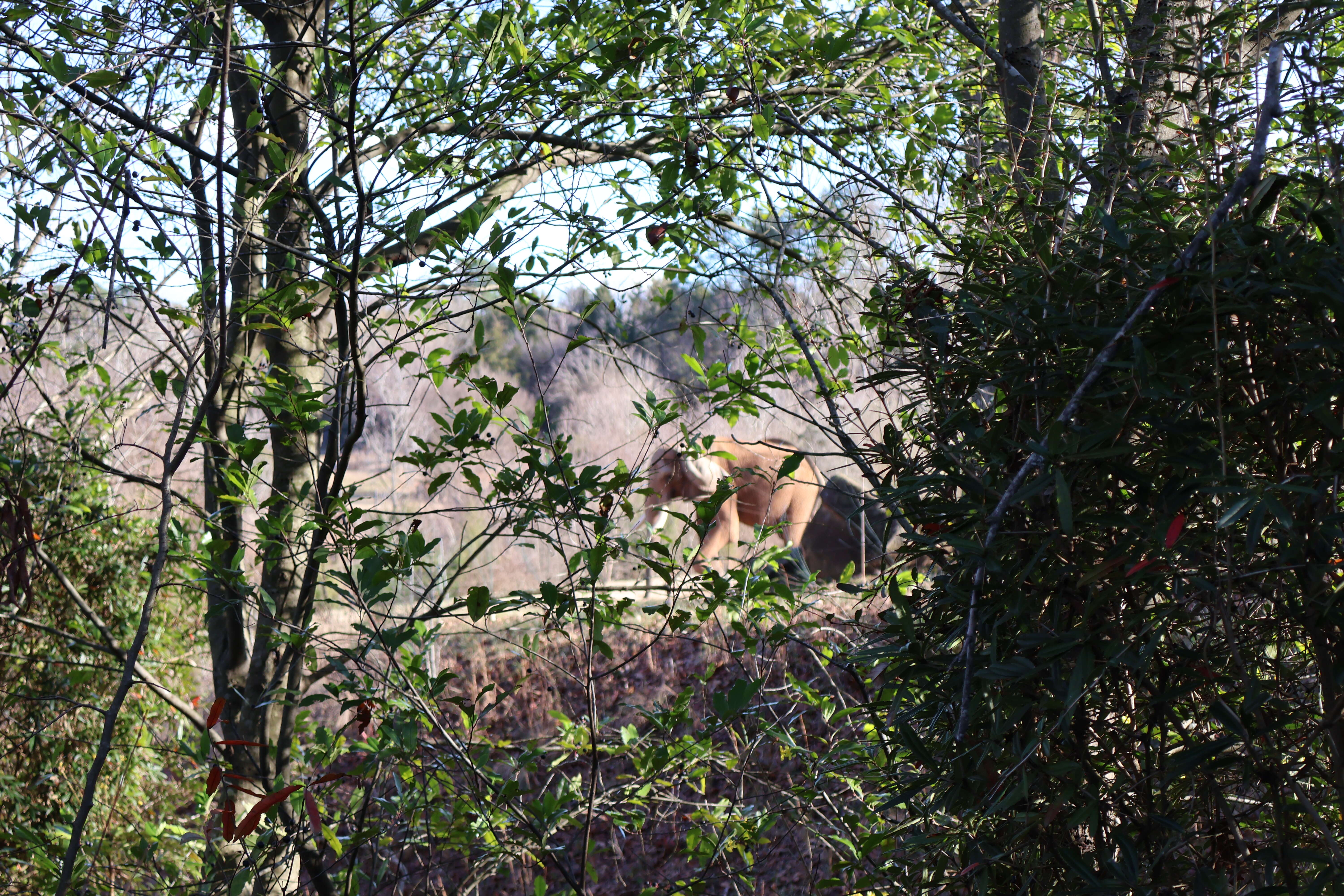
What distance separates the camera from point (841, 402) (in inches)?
111

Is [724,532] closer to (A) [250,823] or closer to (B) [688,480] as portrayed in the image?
(B) [688,480]

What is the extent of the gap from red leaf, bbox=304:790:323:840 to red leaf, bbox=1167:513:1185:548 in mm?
1777

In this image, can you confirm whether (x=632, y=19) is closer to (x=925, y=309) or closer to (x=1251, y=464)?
(x=925, y=309)

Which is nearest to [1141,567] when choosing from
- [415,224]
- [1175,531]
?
[1175,531]

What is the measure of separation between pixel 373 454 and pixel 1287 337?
19.5m

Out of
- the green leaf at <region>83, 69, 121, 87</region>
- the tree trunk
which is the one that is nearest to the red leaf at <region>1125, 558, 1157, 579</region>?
the tree trunk

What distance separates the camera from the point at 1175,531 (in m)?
1.11

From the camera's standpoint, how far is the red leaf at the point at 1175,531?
1.11 meters

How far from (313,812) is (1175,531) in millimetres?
1790

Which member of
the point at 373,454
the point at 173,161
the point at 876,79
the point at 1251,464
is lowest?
the point at 1251,464

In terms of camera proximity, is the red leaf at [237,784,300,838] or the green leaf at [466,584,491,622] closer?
the red leaf at [237,784,300,838]

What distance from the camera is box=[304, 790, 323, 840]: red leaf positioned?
6.69 feet

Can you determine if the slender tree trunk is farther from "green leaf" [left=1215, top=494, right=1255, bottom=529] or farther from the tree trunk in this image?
the tree trunk

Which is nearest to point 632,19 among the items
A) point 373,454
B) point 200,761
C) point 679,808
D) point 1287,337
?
point 1287,337
